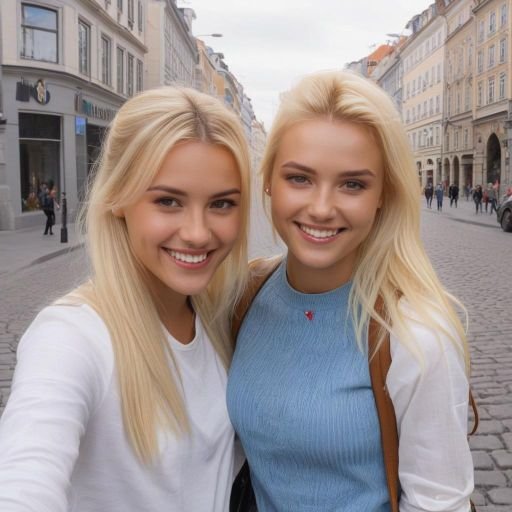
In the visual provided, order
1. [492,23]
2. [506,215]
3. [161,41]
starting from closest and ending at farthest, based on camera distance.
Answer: [506,215], [161,41], [492,23]

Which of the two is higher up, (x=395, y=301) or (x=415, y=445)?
Answer: (x=395, y=301)

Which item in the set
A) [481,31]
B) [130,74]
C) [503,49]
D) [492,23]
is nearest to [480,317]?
[130,74]

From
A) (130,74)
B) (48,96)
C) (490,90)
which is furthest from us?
(490,90)

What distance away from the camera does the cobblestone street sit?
12.3 feet

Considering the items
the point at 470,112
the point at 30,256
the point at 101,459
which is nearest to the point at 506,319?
the point at 101,459

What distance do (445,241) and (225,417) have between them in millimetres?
17288

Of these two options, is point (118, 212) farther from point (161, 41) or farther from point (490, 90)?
point (490, 90)

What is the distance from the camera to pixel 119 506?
5.08 ft

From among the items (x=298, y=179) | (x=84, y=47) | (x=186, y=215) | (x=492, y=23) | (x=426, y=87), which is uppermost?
(x=492, y=23)

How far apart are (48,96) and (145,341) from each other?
74.6ft

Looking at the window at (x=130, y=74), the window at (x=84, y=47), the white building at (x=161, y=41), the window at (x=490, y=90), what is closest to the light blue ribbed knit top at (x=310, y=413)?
the window at (x=84, y=47)

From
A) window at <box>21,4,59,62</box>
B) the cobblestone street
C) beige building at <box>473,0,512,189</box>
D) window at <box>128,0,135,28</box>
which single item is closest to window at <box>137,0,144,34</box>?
window at <box>128,0,135,28</box>

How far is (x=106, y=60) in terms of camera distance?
28.0 metres

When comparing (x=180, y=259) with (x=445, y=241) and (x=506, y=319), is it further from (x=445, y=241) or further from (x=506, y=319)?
(x=445, y=241)
